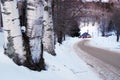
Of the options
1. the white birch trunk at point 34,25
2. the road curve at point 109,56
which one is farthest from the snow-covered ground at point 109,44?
the white birch trunk at point 34,25

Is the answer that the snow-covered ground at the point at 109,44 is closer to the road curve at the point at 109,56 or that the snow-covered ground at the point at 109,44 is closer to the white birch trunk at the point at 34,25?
the road curve at the point at 109,56

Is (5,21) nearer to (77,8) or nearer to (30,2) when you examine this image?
(30,2)

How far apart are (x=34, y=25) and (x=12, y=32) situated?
2.13ft

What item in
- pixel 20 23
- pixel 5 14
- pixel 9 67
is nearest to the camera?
pixel 9 67

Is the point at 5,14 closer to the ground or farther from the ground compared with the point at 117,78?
farther from the ground

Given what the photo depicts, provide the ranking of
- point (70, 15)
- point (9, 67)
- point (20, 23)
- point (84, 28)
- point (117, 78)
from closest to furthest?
1. point (9, 67)
2. point (20, 23)
3. point (117, 78)
4. point (70, 15)
5. point (84, 28)

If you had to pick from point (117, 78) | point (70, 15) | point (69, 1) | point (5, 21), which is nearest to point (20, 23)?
point (5, 21)

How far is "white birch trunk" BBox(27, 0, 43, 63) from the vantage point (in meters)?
7.75

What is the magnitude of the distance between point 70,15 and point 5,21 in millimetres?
27978

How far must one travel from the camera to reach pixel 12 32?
7.42 metres

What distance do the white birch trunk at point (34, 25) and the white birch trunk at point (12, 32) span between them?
1.16 ft

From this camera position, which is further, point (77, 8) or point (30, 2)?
point (77, 8)

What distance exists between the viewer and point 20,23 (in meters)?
7.81

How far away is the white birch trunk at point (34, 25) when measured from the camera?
305 inches
